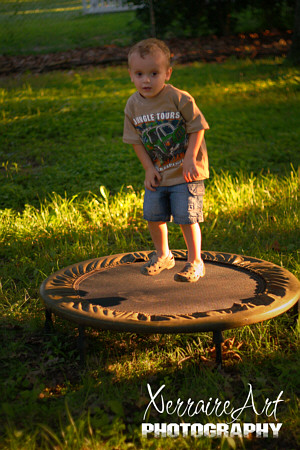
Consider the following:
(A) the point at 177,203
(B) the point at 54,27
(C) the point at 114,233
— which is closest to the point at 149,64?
(A) the point at 177,203

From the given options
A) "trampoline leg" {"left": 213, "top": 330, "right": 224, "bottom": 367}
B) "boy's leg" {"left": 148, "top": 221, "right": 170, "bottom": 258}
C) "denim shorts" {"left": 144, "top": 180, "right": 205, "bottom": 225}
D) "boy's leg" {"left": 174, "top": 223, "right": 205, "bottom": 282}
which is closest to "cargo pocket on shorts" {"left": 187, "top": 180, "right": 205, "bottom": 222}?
"denim shorts" {"left": 144, "top": 180, "right": 205, "bottom": 225}

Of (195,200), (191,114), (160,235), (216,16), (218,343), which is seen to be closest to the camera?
(218,343)

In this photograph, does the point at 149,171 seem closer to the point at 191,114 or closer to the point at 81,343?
the point at 191,114

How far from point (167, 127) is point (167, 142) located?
9 centimetres

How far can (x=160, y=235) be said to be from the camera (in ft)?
11.4

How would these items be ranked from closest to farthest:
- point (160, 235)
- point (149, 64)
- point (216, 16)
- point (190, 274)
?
point (149, 64), point (190, 274), point (160, 235), point (216, 16)

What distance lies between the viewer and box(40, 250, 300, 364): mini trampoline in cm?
273

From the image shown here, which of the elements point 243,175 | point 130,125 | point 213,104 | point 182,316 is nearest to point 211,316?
point 182,316

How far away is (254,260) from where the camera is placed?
374 cm

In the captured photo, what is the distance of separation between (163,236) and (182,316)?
0.84 m

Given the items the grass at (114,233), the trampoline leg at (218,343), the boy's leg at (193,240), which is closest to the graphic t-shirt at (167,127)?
the boy's leg at (193,240)

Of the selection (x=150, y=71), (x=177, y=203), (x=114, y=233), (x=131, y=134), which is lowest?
(x=114, y=233)

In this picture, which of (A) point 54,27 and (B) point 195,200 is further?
(A) point 54,27

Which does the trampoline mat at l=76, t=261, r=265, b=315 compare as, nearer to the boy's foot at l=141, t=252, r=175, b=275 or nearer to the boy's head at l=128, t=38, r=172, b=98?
the boy's foot at l=141, t=252, r=175, b=275
